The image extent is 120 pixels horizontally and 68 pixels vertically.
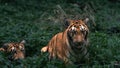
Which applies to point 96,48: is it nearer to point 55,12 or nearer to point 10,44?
point 10,44

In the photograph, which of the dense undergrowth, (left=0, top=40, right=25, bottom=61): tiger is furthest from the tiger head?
(left=0, top=40, right=25, bottom=61): tiger

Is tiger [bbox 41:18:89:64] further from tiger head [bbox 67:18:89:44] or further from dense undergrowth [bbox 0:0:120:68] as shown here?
dense undergrowth [bbox 0:0:120:68]

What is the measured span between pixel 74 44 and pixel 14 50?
5.26 ft

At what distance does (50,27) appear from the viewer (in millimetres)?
13766

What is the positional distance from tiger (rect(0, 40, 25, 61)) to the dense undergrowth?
305 millimetres

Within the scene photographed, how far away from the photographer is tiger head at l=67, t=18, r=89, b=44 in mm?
8453

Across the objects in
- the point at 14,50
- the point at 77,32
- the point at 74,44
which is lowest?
the point at 14,50

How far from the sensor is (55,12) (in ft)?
51.9

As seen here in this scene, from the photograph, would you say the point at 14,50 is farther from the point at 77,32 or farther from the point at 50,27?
the point at 50,27

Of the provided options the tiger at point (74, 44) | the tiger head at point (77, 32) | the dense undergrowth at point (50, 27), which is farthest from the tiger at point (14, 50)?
the tiger head at point (77, 32)

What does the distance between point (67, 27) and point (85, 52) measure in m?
0.60

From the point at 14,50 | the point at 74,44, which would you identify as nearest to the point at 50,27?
the point at 14,50

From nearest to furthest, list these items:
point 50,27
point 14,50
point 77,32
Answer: point 77,32, point 14,50, point 50,27

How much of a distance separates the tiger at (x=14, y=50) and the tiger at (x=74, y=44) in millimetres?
877
